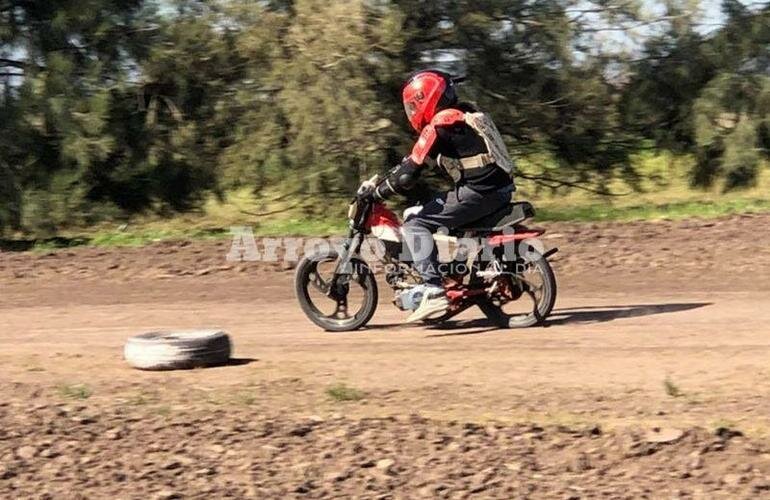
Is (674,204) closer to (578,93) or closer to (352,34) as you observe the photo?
(578,93)

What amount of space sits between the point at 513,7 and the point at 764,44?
375 centimetres

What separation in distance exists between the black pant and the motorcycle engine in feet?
0.35

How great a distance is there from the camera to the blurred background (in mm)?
15758

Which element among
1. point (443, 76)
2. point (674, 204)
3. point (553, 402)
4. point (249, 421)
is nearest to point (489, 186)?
point (443, 76)

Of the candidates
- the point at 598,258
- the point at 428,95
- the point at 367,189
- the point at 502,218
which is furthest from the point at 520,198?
the point at 428,95

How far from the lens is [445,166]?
9555 millimetres

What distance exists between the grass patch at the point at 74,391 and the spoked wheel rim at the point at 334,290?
2516 millimetres

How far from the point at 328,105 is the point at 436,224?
659 cm

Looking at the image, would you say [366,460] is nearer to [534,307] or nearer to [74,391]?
[74,391]

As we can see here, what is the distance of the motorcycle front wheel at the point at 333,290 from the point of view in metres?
9.86

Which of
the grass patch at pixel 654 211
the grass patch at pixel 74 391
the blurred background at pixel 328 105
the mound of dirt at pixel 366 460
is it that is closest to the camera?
the mound of dirt at pixel 366 460

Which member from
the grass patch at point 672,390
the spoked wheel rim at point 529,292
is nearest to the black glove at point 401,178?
the spoked wheel rim at point 529,292

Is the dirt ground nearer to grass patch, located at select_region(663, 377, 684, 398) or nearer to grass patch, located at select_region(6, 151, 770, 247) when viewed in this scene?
grass patch, located at select_region(663, 377, 684, 398)

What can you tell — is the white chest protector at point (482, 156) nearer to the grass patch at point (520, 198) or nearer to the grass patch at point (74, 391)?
the grass patch at point (74, 391)
